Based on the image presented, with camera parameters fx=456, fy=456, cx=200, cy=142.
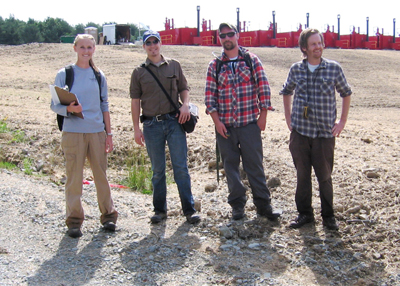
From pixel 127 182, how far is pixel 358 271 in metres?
4.33

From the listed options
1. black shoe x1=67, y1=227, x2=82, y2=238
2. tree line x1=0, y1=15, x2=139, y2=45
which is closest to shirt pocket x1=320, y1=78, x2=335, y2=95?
black shoe x1=67, y1=227, x2=82, y2=238

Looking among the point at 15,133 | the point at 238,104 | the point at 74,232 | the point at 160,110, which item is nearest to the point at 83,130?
the point at 160,110

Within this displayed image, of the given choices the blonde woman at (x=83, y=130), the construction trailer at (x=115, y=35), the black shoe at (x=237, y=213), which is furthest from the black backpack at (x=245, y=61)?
the construction trailer at (x=115, y=35)

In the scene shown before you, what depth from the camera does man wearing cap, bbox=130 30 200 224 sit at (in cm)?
484

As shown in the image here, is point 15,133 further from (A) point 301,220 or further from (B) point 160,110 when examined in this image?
(A) point 301,220

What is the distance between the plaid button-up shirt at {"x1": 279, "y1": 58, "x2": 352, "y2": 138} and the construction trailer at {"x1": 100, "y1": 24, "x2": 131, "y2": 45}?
3395cm

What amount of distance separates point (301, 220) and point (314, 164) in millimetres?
644

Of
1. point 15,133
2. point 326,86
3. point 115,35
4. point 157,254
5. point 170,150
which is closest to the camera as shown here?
point 157,254

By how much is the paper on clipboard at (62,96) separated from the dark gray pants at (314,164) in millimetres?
2260

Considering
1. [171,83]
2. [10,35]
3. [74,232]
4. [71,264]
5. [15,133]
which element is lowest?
[71,264]

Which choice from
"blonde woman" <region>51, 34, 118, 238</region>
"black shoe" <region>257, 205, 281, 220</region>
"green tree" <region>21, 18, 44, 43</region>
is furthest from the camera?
"green tree" <region>21, 18, 44, 43</region>

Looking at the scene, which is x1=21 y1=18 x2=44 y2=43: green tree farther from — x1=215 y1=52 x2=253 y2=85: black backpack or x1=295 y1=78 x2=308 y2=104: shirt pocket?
x1=295 y1=78 x2=308 y2=104: shirt pocket

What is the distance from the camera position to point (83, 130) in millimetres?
4625

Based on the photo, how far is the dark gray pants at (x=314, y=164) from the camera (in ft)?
15.1
